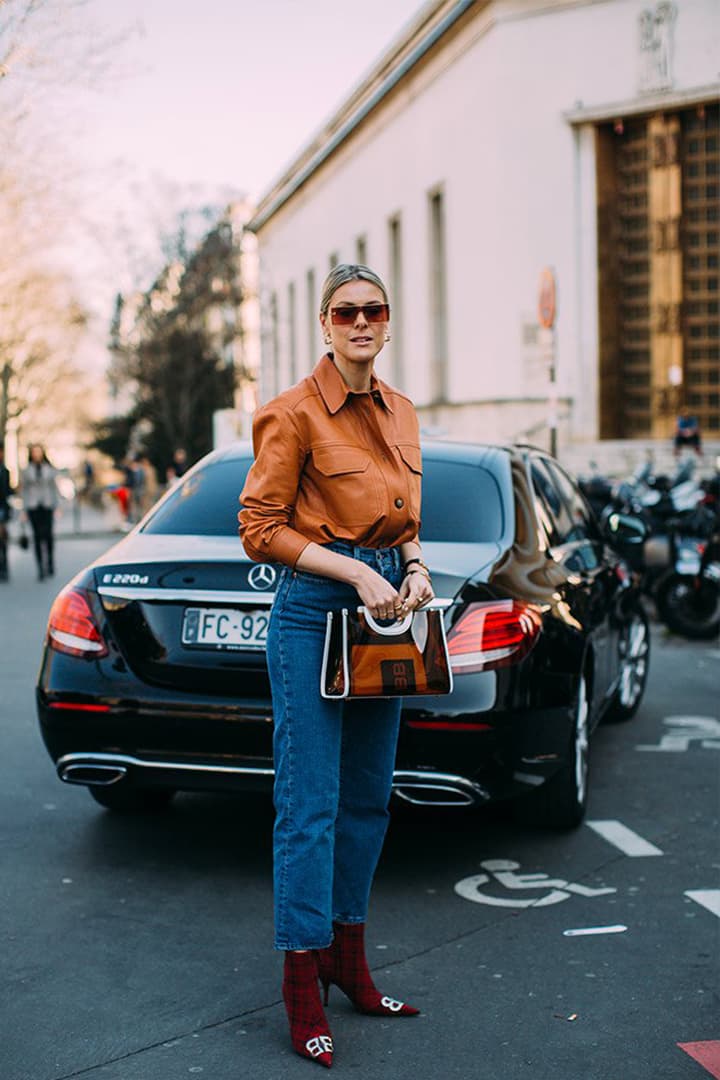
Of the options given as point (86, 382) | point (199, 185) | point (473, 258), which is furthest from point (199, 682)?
point (86, 382)

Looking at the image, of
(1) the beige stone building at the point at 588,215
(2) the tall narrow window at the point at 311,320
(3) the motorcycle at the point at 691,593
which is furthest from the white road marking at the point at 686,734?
(2) the tall narrow window at the point at 311,320

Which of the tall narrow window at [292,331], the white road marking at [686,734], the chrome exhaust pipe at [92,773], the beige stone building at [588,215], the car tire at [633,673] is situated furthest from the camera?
the tall narrow window at [292,331]

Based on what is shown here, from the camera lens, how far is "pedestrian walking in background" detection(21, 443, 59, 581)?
1998 centimetres

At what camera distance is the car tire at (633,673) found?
8492 mm

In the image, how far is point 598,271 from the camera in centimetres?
2833

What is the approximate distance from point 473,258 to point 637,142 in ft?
12.8

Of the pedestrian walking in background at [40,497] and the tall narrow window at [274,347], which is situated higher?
the tall narrow window at [274,347]

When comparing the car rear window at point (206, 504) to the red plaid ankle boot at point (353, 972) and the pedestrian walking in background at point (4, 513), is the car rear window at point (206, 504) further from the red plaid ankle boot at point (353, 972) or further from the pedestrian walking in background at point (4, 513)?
the pedestrian walking in background at point (4, 513)

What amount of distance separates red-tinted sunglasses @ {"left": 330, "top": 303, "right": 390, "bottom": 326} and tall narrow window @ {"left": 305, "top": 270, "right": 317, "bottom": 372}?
4547 centimetres

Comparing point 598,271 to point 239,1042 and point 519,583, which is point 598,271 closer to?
point 519,583

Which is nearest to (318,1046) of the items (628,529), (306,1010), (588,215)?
A: (306,1010)

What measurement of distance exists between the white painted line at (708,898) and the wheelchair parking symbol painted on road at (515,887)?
10.6 inches

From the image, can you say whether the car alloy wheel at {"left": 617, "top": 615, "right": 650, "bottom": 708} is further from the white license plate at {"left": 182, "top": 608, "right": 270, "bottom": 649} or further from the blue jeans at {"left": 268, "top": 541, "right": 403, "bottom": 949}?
the blue jeans at {"left": 268, "top": 541, "right": 403, "bottom": 949}

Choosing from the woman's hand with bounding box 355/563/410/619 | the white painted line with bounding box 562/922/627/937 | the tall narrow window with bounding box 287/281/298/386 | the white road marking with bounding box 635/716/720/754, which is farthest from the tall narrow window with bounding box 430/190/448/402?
the woman's hand with bounding box 355/563/410/619
